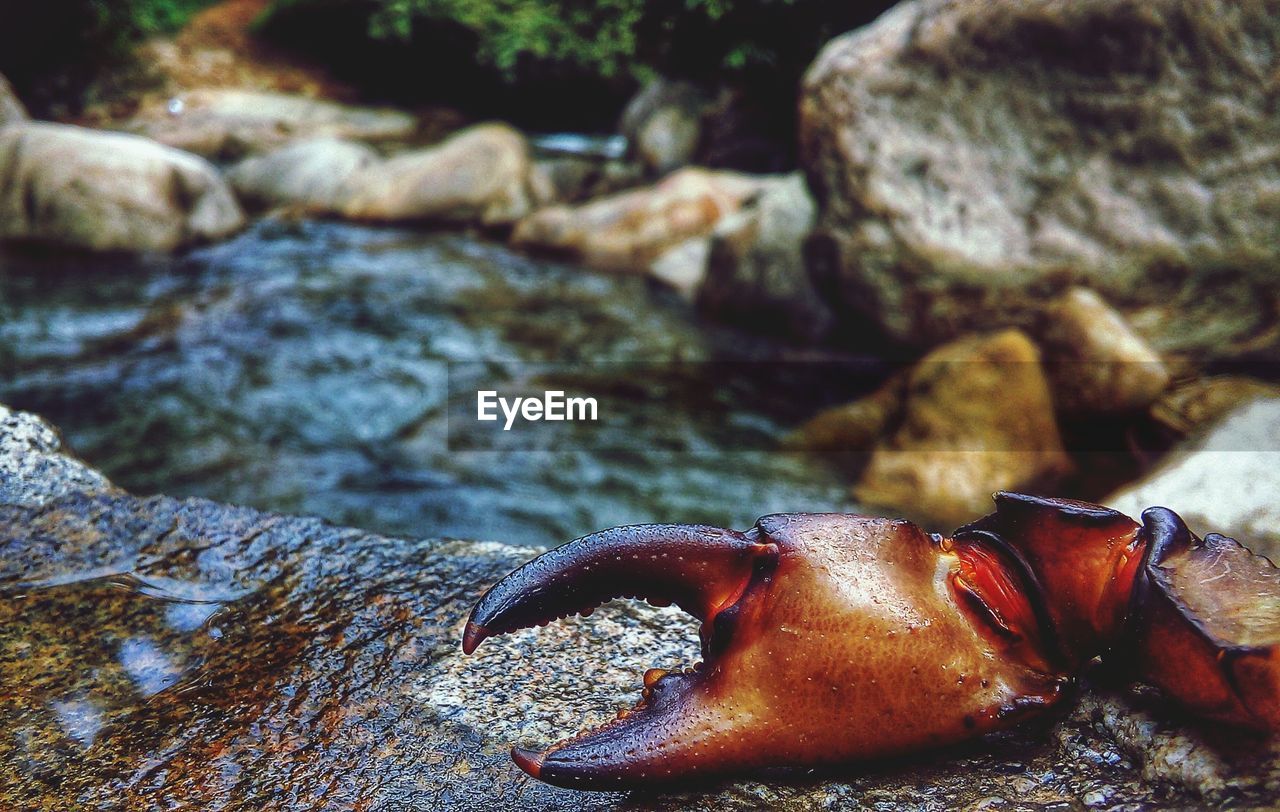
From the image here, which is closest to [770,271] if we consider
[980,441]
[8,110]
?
[980,441]

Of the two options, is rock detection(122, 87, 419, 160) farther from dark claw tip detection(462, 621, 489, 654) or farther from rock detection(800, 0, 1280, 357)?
dark claw tip detection(462, 621, 489, 654)

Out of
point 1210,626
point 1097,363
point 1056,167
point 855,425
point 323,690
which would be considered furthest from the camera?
point 855,425

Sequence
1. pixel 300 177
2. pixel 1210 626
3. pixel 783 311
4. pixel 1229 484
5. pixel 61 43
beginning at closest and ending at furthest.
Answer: pixel 1210 626, pixel 1229 484, pixel 783 311, pixel 300 177, pixel 61 43

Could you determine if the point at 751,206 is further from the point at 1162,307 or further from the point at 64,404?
the point at 64,404

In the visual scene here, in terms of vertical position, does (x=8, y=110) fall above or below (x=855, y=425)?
above

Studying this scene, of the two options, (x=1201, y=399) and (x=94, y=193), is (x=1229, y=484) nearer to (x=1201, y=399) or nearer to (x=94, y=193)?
(x=1201, y=399)

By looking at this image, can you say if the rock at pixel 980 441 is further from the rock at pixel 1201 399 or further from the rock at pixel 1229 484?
the rock at pixel 1229 484

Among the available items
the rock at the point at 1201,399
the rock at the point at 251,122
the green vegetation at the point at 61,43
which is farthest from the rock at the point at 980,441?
the green vegetation at the point at 61,43

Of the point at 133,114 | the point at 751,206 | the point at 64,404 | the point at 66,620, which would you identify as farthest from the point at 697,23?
the point at 66,620
